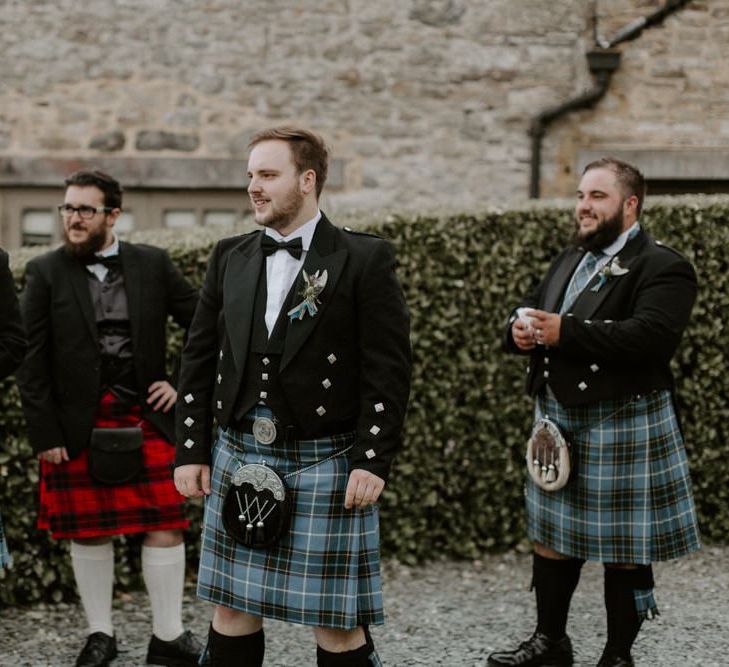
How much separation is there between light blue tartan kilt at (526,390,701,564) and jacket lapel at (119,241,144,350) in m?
1.67

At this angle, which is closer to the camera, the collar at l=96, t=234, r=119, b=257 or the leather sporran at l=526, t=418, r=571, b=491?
the leather sporran at l=526, t=418, r=571, b=491

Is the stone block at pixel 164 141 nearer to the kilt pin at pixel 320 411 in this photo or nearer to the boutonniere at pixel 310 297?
the kilt pin at pixel 320 411

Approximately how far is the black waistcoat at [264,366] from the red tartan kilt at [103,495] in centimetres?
110

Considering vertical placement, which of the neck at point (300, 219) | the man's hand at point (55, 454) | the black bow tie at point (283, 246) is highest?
the neck at point (300, 219)

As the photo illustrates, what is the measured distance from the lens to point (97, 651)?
4.42m

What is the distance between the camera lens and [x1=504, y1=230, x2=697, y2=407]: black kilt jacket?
4.04 metres

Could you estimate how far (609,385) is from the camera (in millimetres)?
4137

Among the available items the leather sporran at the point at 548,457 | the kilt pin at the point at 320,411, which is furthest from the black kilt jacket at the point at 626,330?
the kilt pin at the point at 320,411

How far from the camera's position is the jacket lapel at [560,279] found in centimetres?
438

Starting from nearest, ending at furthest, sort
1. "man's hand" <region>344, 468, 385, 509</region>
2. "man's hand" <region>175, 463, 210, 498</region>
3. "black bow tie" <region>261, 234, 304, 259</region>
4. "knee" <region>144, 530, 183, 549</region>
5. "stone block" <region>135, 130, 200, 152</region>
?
"man's hand" <region>344, 468, 385, 509</region>
"black bow tie" <region>261, 234, 304, 259</region>
"man's hand" <region>175, 463, 210, 498</region>
"knee" <region>144, 530, 183, 549</region>
"stone block" <region>135, 130, 200, 152</region>

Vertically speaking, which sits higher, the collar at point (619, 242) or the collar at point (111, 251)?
the collar at point (619, 242)

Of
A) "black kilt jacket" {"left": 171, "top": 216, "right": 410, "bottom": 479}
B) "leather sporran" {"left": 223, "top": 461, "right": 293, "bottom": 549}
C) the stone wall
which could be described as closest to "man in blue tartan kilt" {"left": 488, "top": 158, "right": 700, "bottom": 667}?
"black kilt jacket" {"left": 171, "top": 216, "right": 410, "bottom": 479}

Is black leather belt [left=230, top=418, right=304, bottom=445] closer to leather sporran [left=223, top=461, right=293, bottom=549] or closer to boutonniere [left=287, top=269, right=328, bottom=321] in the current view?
leather sporran [left=223, top=461, right=293, bottom=549]

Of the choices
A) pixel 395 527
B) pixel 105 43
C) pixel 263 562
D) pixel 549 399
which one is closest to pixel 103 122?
pixel 105 43
